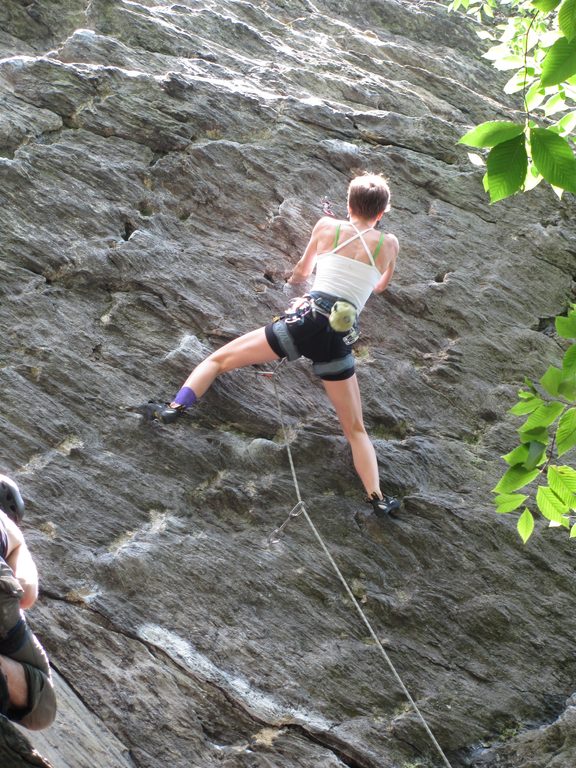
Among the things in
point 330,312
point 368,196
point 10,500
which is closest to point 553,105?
point 368,196

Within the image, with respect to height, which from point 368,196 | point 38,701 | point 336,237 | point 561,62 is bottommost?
point 38,701

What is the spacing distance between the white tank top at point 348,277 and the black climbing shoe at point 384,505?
1508mm

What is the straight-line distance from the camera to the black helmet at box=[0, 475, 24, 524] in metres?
4.76

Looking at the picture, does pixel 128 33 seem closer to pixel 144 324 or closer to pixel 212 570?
pixel 144 324

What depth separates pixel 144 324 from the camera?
7.18 metres

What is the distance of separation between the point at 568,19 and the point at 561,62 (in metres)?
0.21

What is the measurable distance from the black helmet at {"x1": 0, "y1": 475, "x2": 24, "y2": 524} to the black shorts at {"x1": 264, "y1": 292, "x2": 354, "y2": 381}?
2.34 metres

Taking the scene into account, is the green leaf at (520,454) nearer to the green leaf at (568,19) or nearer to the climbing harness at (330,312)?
the green leaf at (568,19)

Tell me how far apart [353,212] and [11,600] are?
3.97 metres

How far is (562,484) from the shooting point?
342 centimetres

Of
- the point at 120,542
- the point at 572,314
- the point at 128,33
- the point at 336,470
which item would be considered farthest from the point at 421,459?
the point at 128,33

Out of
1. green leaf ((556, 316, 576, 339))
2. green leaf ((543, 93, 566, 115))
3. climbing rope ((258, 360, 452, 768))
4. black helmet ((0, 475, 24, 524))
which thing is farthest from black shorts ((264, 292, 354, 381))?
green leaf ((556, 316, 576, 339))

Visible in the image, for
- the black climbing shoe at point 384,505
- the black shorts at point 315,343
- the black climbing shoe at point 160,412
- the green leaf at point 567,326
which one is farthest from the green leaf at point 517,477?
the black climbing shoe at point 160,412

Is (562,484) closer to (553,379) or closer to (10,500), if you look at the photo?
(553,379)
